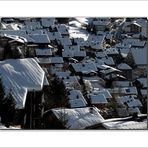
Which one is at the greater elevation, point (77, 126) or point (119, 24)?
point (119, 24)

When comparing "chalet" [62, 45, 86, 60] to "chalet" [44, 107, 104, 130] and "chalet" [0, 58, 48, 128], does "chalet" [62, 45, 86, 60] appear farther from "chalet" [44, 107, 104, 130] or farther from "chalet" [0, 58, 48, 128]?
"chalet" [44, 107, 104, 130]

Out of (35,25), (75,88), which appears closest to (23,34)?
(35,25)

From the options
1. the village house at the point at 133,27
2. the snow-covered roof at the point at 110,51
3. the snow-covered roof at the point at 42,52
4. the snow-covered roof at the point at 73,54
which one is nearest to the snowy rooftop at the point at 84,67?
the snow-covered roof at the point at 73,54

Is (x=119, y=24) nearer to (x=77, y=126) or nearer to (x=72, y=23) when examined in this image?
(x=72, y=23)

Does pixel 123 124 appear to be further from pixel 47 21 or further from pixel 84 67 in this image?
pixel 47 21

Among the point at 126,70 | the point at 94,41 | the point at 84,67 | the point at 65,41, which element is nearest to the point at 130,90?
the point at 126,70
